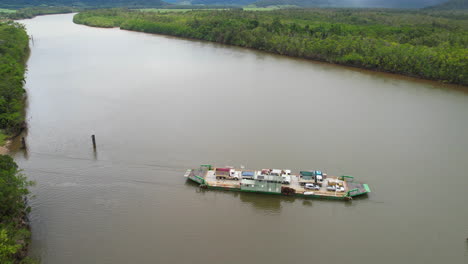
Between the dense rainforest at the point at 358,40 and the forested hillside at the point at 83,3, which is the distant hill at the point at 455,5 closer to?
the dense rainforest at the point at 358,40

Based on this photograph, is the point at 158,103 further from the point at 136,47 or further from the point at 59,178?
the point at 136,47

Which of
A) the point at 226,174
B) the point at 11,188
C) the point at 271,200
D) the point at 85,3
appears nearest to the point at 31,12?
the point at 85,3

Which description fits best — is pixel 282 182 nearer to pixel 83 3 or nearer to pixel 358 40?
pixel 358 40

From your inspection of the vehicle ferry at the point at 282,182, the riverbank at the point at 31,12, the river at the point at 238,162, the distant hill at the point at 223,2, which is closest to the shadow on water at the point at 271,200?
the river at the point at 238,162

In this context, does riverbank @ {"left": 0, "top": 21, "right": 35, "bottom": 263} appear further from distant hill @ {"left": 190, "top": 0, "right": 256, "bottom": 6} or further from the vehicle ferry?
distant hill @ {"left": 190, "top": 0, "right": 256, "bottom": 6}

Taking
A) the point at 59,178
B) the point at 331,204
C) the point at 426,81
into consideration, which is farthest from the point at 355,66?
the point at 59,178
